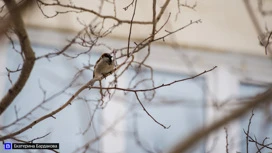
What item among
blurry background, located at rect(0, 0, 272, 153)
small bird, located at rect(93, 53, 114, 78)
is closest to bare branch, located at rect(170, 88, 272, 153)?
small bird, located at rect(93, 53, 114, 78)

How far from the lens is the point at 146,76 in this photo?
218 cm

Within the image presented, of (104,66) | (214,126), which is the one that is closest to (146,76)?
A: (104,66)

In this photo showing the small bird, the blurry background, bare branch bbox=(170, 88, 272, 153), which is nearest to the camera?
bare branch bbox=(170, 88, 272, 153)

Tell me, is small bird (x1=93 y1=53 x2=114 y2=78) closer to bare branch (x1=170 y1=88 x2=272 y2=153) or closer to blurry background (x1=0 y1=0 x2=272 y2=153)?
blurry background (x1=0 y1=0 x2=272 y2=153)

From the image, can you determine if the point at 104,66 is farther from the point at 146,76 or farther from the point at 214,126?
the point at 214,126

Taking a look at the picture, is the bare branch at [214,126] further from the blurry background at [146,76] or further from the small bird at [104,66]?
the blurry background at [146,76]

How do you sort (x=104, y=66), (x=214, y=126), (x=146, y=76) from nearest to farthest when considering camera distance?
1. (x=214, y=126)
2. (x=104, y=66)
3. (x=146, y=76)

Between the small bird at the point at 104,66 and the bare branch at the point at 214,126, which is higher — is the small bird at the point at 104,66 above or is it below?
above

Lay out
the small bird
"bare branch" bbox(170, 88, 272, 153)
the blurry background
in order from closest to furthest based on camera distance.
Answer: "bare branch" bbox(170, 88, 272, 153)
the small bird
the blurry background

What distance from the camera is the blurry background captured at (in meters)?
1.89

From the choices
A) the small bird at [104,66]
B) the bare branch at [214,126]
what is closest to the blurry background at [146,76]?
the small bird at [104,66]

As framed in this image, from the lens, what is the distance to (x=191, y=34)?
89.9 inches

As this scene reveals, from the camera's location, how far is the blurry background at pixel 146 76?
74.5 inches

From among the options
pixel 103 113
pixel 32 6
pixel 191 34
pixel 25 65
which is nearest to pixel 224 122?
pixel 32 6
